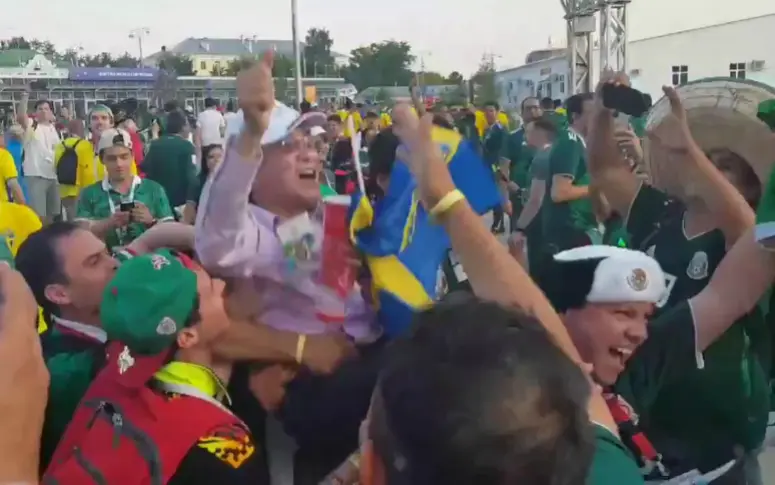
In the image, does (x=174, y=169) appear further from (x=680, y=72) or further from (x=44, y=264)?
(x=680, y=72)

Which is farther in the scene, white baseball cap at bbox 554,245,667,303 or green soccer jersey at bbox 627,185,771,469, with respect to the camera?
green soccer jersey at bbox 627,185,771,469

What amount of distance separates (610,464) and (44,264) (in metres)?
1.69

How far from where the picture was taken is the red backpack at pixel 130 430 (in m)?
1.69

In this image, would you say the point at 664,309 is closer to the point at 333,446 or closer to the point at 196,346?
the point at 333,446

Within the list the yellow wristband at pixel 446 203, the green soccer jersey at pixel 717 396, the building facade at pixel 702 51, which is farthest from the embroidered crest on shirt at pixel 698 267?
the building facade at pixel 702 51

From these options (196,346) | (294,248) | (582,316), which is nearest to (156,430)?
(196,346)

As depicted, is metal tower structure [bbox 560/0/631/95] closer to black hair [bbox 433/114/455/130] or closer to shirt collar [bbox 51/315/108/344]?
black hair [bbox 433/114/455/130]

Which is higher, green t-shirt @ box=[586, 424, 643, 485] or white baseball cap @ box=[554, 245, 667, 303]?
white baseball cap @ box=[554, 245, 667, 303]

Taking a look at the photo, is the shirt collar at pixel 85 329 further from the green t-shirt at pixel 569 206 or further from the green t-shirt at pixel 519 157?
the green t-shirt at pixel 519 157

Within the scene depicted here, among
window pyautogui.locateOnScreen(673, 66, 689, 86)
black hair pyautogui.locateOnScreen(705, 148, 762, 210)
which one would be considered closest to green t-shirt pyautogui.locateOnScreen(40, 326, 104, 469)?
black hair pyautogui.locateOnScreen(705, 148, 762, 210)

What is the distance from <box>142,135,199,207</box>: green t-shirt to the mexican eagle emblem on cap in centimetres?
603

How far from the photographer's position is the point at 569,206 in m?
5.41

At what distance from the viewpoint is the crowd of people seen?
45.0 inches

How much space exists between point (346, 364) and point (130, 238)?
9.16ft
